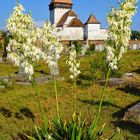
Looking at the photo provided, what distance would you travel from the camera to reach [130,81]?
755 inches

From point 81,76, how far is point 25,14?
44.2 ft

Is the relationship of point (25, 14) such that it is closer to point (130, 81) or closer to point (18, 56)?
point (18, 56)

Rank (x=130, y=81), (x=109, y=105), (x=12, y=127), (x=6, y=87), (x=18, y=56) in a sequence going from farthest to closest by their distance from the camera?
(x=130, y=81)
(x=6, y=87)
(x=109, y=105)
(x=12, y=127)
(x=18, y=56)

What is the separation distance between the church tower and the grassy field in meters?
74.9

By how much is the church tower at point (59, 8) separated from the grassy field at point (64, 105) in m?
74.9

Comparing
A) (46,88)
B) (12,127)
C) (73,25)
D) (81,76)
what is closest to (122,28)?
(12,127)

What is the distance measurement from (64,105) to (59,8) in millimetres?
82421

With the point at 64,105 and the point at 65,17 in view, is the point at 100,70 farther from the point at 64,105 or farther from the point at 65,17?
the point at 65,17

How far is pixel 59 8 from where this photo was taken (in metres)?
95.2

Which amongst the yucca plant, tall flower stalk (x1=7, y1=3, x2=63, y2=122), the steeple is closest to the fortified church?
the steeple

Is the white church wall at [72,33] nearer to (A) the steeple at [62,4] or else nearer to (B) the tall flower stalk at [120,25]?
(A) the steeple at [62,4]

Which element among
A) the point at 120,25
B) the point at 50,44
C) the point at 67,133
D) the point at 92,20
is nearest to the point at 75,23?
the point at 92,20

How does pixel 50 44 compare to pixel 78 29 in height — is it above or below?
below

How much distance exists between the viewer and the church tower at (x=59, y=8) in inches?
3689
